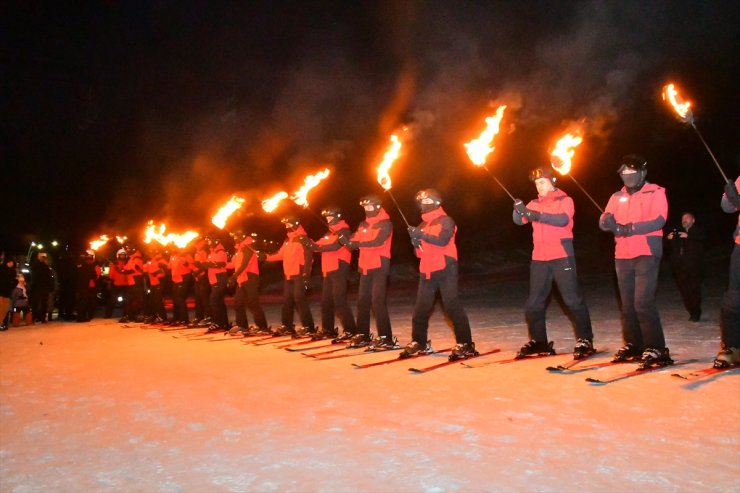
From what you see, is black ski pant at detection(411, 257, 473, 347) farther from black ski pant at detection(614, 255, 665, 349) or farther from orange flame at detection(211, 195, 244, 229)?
orange flame at detection(211, 195, 244, 229)

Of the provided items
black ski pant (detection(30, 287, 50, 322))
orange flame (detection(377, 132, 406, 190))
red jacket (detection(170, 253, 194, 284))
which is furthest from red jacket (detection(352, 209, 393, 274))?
black ski pant (detection(30, 287, 50, 322))

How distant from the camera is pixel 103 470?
3652 mm

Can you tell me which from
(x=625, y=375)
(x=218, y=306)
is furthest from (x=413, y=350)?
(x=218, y=306)

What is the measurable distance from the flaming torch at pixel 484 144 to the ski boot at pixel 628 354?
2.38m

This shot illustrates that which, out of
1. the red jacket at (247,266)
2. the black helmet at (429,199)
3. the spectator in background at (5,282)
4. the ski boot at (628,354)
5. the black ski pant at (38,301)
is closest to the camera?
the ski boot at (628,354)

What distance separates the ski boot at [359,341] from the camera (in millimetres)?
9109

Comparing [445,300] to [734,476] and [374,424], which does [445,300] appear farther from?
[734,476]

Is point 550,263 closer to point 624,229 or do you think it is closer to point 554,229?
point 554,229

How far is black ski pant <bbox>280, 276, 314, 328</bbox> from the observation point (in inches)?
420

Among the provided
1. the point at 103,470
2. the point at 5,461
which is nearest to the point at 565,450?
the point at 103,470

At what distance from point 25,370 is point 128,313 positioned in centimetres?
Answer: 993

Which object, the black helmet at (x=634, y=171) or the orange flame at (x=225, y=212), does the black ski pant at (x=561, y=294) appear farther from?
the orange flame at (x=225, y=212)

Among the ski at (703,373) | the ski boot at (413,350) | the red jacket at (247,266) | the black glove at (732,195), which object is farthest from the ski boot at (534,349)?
the red jacket at (247,266)

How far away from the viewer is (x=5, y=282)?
1477 cm
